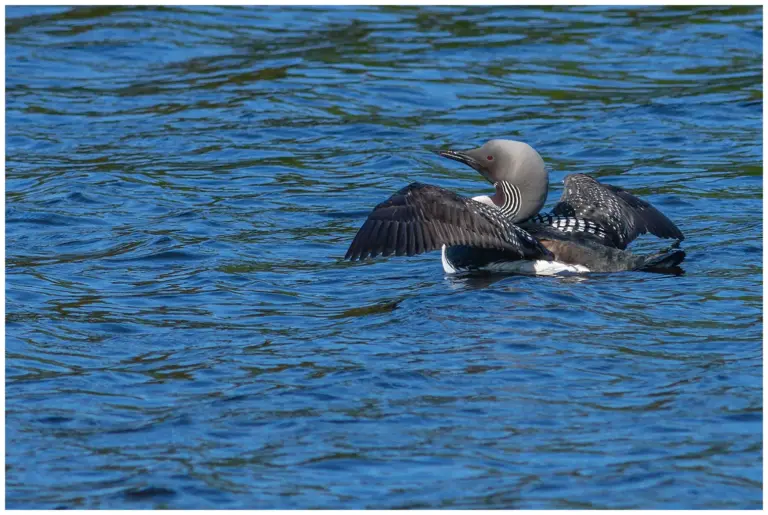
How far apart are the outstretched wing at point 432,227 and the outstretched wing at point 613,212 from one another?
32.0 inches

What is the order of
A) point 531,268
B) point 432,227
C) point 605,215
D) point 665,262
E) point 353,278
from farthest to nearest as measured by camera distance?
1. point 605,215
2. point 353,278
3. point 531,268
4. point 665,262
5. point 432,227

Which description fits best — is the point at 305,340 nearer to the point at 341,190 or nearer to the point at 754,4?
the point at 341,190

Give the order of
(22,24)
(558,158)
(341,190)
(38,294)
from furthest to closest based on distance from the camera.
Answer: (22,24), (558,158), (341,190), (38,294)

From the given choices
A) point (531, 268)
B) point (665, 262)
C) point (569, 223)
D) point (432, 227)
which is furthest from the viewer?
point (569, 223)

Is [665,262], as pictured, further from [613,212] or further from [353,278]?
[353,278]

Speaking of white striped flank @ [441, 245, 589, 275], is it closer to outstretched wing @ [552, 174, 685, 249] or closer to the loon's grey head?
the loon's grey head

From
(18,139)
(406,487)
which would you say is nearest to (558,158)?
(18,139)

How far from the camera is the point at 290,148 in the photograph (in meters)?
11.0

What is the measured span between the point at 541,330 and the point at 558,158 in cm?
453

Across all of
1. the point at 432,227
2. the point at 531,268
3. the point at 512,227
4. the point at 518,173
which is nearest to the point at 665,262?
the point at 531,268

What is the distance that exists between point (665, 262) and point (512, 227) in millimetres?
865

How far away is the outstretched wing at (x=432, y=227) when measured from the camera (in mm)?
7223

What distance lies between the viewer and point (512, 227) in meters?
7.46

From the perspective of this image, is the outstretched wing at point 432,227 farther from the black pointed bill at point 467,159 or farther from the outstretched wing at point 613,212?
the outstretched wing at point 613,212
